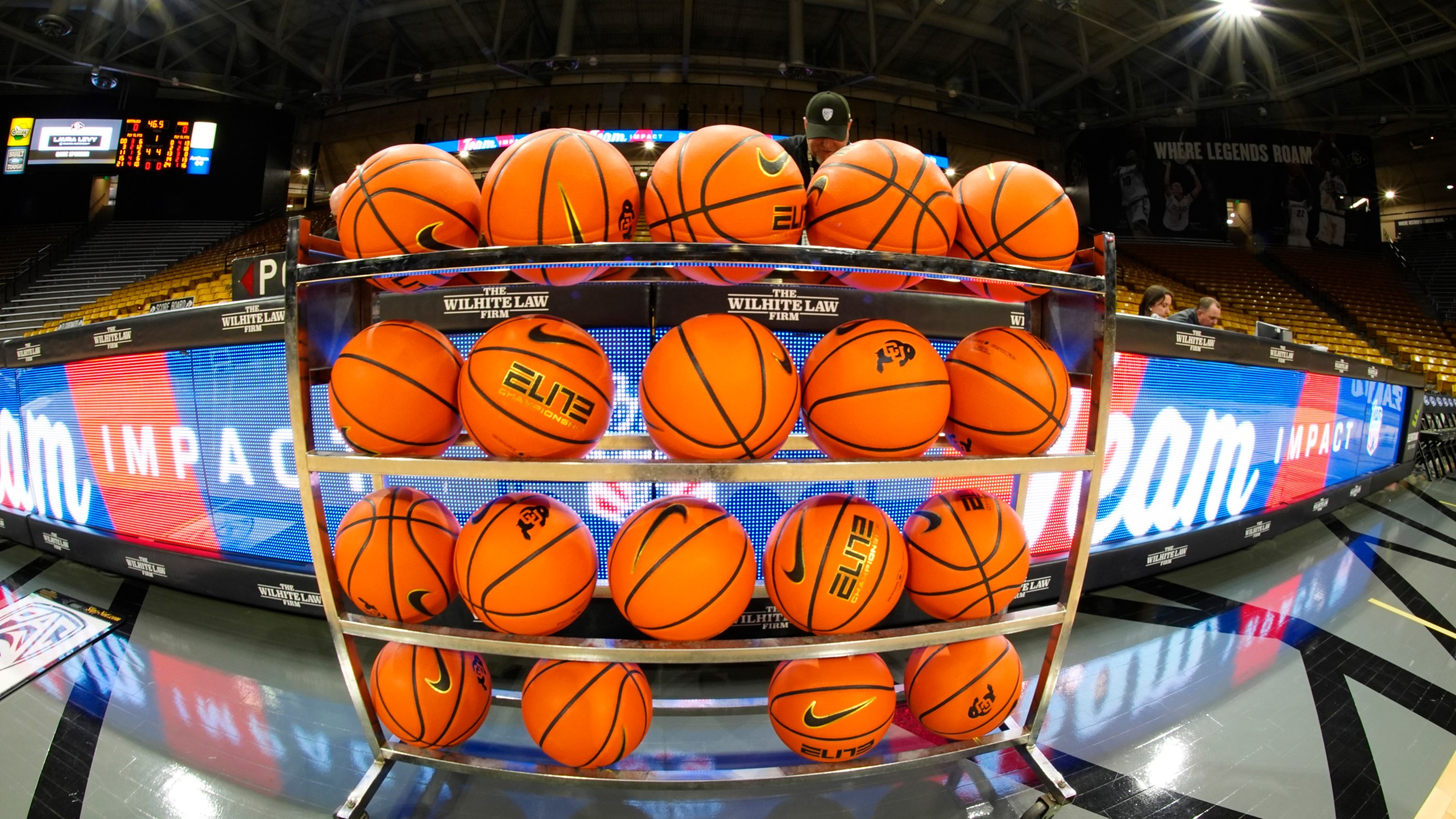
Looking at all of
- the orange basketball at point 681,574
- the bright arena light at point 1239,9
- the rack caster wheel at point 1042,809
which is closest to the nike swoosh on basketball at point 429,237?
the orange basketball at point 681,574

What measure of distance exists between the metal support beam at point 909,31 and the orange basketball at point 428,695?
13.0m

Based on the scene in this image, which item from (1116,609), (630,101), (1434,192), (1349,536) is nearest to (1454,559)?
(1349,536)

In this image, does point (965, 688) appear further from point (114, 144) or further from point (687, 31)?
point (114, 144)

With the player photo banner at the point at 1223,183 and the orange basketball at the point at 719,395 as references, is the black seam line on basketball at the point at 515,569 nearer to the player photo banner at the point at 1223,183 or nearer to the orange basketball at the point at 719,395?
the orange basketball at the point at 719,395

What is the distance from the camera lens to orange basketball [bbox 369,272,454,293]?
1437mm

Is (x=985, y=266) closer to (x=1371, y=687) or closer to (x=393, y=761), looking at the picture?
(x=393, y=761)

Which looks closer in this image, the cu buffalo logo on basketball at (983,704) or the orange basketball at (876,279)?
the orange basketball at (876,279)

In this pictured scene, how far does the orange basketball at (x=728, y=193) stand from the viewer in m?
1.32

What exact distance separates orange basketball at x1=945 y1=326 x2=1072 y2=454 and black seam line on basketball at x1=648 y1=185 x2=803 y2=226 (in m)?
0.65

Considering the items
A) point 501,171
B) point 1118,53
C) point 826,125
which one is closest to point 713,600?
point 501,171

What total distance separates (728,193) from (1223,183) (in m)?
19.6

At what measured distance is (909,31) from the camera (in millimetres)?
11344

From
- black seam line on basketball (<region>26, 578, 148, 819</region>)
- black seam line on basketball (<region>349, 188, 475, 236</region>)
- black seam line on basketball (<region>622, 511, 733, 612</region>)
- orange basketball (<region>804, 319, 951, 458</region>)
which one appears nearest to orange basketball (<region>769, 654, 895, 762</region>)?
black seam line on basketball (<region>622, 511, 733, 612</region>)

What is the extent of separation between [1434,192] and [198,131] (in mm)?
33545
